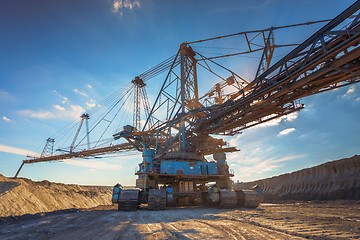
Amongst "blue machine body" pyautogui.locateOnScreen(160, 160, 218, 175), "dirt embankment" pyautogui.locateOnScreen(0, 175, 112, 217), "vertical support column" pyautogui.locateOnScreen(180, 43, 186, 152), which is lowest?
"dirt embankment" pyautogui.locateOnScreen(0, 175, 112, 217)

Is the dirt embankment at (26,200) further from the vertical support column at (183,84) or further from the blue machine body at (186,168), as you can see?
the vertical support column at (183,84)

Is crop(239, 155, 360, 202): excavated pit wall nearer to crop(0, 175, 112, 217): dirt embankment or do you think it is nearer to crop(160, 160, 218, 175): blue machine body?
crop(160, 160, 218, 175): blue machine body

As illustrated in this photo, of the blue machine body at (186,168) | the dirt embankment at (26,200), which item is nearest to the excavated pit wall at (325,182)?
the blue machine body at (186,168)

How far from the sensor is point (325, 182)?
15883 mm

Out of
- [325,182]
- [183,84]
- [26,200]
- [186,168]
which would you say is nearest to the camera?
[325,182]

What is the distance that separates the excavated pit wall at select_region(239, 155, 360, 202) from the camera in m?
13.6

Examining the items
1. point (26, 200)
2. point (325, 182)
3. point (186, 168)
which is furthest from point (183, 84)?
point (26, 200)

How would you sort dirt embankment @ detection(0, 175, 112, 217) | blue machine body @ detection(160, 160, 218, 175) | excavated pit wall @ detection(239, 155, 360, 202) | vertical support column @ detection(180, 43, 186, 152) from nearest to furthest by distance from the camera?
excavated pit wall @ detection(239, 155, 360, 202)
dirt embankment @ detection(0, 175, 112, 217)
blue machine body @ detection(160, 160, 218, 175)
vertical support column @ detection(180, 43, 186, 152)

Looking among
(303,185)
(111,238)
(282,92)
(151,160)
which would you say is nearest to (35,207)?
(151,160)

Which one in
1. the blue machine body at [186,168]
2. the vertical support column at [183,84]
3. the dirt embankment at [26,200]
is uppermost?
the vertical support column at [183,84]

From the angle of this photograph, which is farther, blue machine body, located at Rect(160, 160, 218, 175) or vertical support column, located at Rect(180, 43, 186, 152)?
vertical support column, located at Rect(180, 43, 186, 152)

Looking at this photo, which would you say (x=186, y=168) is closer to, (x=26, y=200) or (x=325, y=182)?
(x=325, y=182)

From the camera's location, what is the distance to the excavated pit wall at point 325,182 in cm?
1361

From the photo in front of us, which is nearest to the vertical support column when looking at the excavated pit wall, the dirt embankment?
the excavated pit wall
